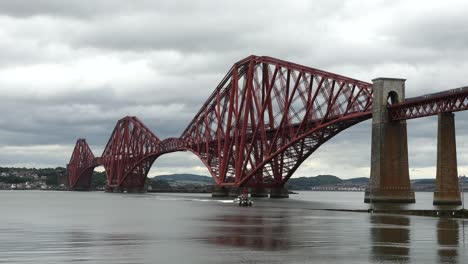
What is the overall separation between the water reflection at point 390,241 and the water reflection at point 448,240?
1.82 metres

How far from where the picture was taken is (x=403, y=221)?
69438 millimetres

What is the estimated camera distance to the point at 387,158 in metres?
103

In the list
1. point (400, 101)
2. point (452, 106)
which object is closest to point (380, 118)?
point (400, 101)

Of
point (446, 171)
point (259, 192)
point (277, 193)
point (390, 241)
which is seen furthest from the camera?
point (259, 192)

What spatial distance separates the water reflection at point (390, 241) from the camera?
38.2 meters

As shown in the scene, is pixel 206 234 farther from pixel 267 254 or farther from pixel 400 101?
pixel 400 101

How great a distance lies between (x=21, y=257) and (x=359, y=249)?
1767 centimetres

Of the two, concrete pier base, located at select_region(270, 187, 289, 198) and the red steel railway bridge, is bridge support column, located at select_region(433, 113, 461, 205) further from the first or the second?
concrete pier base, located at select_region(270, 187, 289, 198)

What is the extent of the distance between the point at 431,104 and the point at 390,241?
176 ft

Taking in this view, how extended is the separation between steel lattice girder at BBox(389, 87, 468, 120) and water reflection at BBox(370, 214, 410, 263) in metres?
26.5

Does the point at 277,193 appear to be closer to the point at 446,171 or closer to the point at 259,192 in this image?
the point at 259,192

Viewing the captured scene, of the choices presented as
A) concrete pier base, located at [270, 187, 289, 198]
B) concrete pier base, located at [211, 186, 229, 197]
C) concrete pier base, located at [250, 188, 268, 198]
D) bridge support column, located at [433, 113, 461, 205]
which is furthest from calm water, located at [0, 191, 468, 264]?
concrete pier base, located at [211, 186, 229, 197]

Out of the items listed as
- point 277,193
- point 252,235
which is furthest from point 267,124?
point 252,235

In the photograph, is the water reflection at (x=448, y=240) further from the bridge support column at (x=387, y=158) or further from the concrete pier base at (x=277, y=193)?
the concrete pier base at (x=277, y=193)
